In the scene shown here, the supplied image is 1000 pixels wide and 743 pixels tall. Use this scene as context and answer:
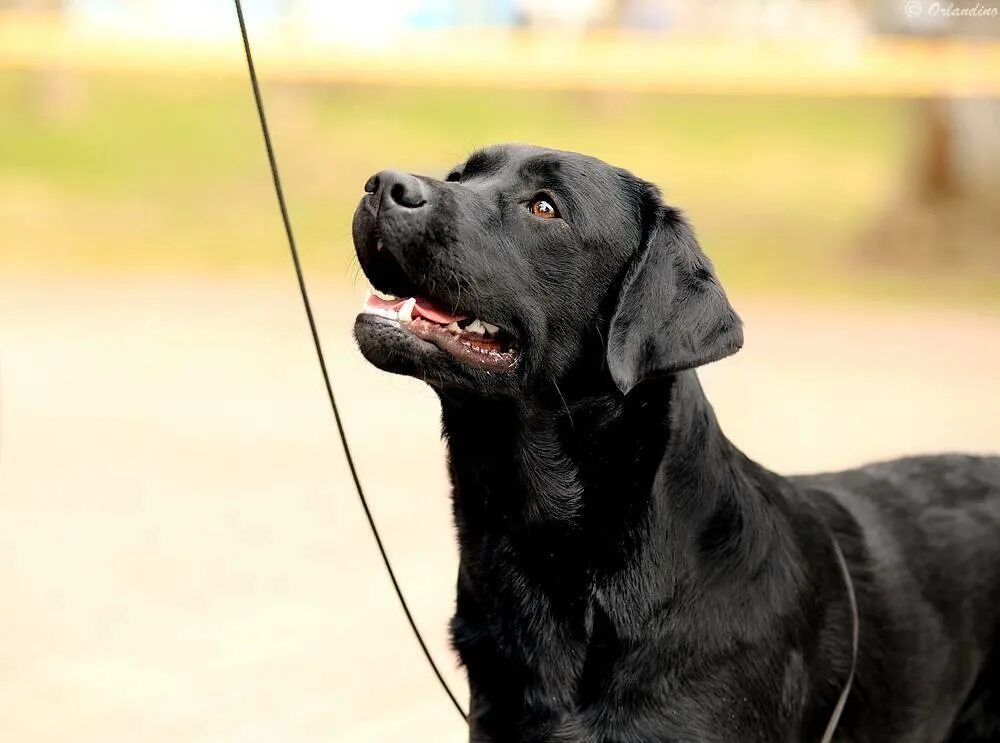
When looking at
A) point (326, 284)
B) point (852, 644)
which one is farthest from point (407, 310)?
point (326, 284)

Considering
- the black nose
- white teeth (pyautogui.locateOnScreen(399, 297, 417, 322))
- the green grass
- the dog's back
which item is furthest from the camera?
the green grass

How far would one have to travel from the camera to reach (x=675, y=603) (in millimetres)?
3178

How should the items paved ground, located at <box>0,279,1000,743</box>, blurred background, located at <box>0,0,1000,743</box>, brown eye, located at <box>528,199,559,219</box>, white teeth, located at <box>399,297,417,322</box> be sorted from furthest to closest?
blurred background, located at <box>0,0,1000,743</box>
paved ground, located at <box>0,279,1000,743</box>
brown eye, located at <box>528,199,559,219</box>
white teeth, located at <box>399,297,417,322</box>

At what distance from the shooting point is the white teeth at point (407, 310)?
3186 mm

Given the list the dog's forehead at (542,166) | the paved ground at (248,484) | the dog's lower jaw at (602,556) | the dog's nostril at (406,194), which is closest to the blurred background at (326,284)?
the paved ground at (248,484)

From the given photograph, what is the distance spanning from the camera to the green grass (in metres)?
17.5

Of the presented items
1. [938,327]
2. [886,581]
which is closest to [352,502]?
[886,581]

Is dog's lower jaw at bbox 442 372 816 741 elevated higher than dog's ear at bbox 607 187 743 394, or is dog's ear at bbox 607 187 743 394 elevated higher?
dog's ear at bbox 607 187 743 394

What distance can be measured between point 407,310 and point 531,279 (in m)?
0.30

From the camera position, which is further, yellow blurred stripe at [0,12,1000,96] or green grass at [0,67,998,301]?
green grass at [0,67,998,301]

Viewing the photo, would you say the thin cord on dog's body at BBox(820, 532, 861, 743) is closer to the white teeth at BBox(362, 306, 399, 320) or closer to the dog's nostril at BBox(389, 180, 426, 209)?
the white teeth at BBox(362, 306, 399, 320)

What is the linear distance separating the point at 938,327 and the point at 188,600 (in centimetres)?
929

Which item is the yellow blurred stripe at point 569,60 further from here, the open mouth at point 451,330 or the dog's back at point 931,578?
the open mouth at point 451,330

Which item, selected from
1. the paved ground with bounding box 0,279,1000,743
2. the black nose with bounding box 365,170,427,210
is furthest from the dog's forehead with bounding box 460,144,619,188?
the paved ground with bounding box 0,279,1000,743
